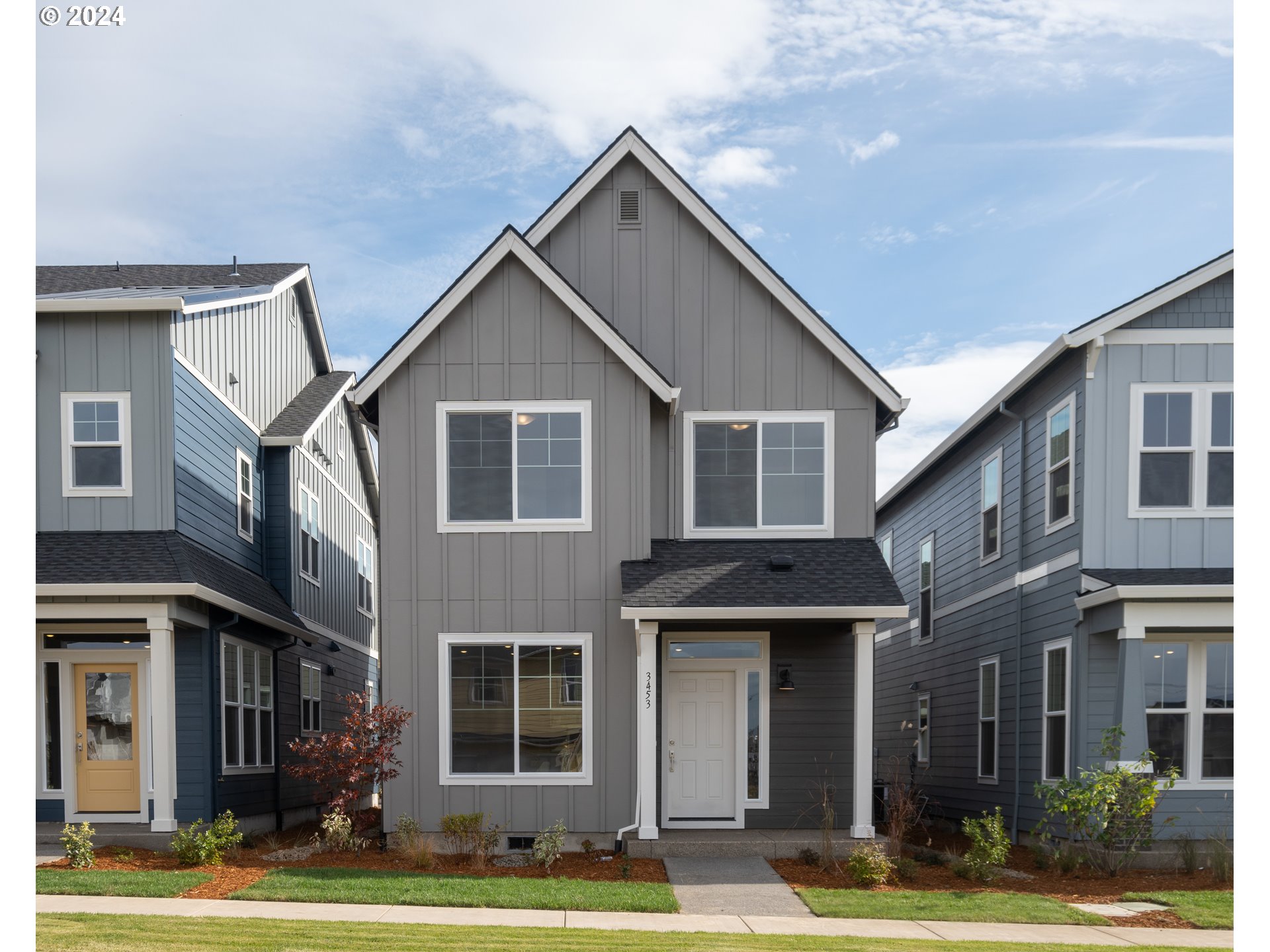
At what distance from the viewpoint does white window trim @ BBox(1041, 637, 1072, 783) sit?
13.5 m

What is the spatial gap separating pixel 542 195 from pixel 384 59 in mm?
4219

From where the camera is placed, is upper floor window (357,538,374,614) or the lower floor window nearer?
the lower floor window

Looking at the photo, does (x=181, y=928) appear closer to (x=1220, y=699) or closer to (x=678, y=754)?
(x=678, y=754)

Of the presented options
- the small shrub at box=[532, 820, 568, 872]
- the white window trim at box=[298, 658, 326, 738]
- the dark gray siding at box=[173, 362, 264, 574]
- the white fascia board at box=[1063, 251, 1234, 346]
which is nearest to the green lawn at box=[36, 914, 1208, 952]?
the small shrub at box=[532, 820, 568, 872]

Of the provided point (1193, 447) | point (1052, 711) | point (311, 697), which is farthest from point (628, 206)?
point (311, 697)

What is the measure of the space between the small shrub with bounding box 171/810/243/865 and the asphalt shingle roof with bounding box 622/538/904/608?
17.0ft

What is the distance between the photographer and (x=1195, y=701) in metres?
12.9

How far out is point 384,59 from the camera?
37.9ft

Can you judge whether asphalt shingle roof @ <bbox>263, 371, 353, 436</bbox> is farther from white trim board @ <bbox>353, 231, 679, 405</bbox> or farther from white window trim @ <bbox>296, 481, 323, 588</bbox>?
white trim board @ <bbox>353, 231, 679, 405</bbox>

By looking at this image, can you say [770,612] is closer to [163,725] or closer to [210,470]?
[163,725]

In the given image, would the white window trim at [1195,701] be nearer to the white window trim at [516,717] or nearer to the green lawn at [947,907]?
the green lawn at [947,907]

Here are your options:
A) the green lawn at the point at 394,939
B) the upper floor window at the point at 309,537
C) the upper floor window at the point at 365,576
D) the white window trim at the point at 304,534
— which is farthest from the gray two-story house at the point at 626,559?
the upper floor window at the point at 365,576

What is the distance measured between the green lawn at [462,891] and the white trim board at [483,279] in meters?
5.71
